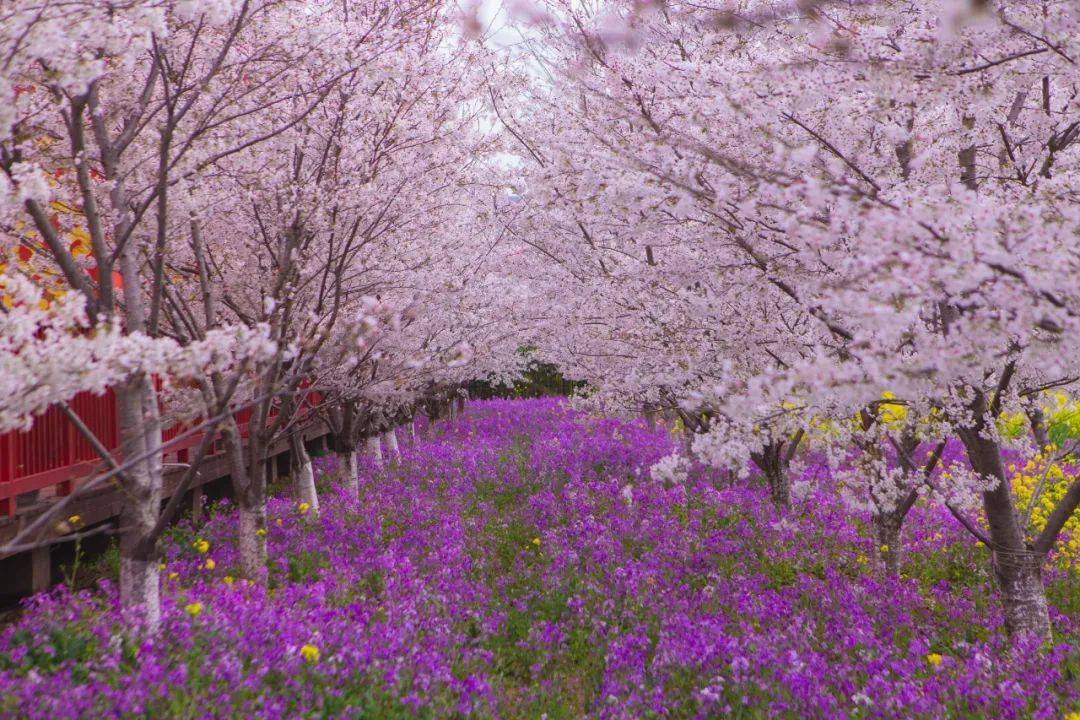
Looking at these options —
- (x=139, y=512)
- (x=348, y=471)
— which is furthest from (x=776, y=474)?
(x=139, y=512)

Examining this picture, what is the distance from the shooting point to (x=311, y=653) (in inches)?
207

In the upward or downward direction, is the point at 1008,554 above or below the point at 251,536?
below

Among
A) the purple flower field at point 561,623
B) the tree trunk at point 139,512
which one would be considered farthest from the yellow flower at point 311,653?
the tree trunk at point 139,512

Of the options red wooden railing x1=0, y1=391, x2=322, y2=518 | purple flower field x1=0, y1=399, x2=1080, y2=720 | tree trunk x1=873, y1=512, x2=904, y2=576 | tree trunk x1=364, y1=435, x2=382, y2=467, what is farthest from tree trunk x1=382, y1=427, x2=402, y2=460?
tree trunk x1=873, y1=512, x2=904, y2=576

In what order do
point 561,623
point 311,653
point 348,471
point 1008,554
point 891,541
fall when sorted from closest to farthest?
point 311,653 < point 1008,554 < point 561,623 < point 891,541 < point 348,471

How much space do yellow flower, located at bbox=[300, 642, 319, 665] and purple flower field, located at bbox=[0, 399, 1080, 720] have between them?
2cm

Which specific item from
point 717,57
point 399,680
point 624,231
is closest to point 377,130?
point 624,231

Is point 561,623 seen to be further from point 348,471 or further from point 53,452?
point 348,471

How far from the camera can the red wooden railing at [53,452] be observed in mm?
6824

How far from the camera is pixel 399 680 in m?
5.26

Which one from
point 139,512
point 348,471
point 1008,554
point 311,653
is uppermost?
point 139,512

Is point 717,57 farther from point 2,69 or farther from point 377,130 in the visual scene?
point 2,69

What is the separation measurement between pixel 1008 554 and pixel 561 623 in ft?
12.4

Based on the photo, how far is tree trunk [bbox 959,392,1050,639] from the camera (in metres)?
6.08
